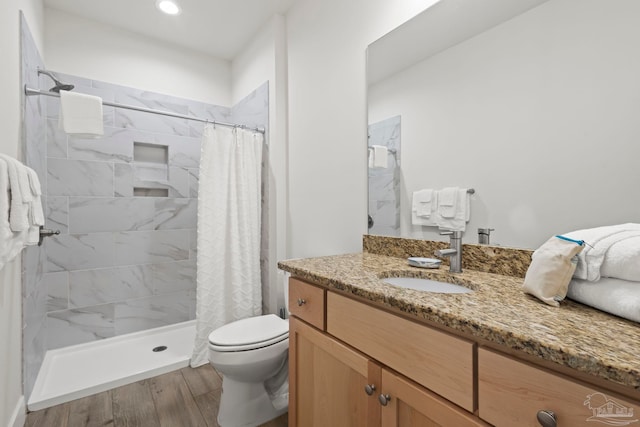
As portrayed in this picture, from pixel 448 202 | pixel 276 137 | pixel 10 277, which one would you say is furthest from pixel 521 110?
pixel 10 277

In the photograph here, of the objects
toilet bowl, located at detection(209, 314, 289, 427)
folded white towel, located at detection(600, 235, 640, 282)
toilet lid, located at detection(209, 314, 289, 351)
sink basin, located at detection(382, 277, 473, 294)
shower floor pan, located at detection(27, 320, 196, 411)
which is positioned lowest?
shower floor pan, located at detection(27, 320, 196, 411)

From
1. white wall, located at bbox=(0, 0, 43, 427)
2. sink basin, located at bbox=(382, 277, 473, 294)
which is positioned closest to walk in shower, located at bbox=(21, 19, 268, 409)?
white wall, located at bbox=(0, 0, 43, 427)

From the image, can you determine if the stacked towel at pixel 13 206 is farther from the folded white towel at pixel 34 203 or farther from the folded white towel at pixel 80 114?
the folded white towel at pixel 80 114

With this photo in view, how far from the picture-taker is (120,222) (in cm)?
250

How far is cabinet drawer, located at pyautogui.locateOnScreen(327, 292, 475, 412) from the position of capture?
2.17 feet

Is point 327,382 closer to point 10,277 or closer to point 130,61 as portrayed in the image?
point 10,277

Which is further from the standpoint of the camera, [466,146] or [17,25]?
[17,25]

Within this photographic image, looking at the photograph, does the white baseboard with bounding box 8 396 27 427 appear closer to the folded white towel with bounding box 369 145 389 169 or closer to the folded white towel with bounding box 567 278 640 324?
the folded white towel with bounding box 369 145 389 169

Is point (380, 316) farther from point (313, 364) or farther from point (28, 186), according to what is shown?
point (28, 186)

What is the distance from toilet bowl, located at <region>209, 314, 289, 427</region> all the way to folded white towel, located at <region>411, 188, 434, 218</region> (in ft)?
3.21

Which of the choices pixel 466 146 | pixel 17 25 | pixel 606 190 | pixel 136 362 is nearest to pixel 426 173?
pixel 466 146

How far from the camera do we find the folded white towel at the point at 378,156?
151 centimetres

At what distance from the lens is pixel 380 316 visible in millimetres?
864

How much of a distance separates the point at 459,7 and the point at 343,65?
672 millimetres
